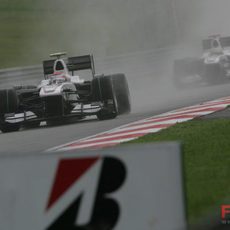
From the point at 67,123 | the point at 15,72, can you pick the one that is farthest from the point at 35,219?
the point at 15,72

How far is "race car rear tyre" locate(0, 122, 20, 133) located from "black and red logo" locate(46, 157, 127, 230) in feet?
36.9

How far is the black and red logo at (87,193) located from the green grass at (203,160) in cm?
147

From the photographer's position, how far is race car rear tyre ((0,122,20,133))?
50.1 feet

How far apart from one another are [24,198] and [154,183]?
2.04ft

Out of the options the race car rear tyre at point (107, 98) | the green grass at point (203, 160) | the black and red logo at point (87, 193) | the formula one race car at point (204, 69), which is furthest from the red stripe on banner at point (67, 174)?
the formula one race car at point (204, 69)

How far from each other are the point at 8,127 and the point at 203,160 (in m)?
7.40

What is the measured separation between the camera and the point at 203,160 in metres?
8.40

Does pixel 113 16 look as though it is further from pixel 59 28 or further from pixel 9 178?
pixel 9 178

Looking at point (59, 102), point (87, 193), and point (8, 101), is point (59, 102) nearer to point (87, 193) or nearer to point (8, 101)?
point (8, 101)

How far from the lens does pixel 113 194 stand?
4062 millimetres

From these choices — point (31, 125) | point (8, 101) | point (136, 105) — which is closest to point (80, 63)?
point (31, 125)

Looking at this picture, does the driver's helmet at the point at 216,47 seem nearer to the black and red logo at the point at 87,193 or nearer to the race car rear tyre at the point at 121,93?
the race car rear tyre at the point at 121,93

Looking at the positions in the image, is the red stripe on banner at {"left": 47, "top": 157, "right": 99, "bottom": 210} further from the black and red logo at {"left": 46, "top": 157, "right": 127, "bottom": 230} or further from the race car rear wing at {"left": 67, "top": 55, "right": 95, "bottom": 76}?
the race car rear wing at {"left": 67, "top": 55, "right": 95, "bottom": 76}

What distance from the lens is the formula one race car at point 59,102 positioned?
1502 centimetres
